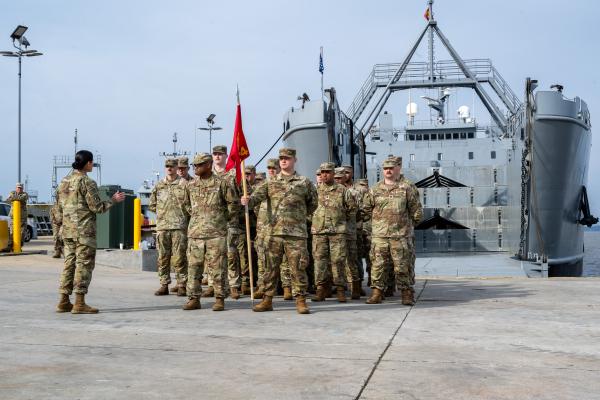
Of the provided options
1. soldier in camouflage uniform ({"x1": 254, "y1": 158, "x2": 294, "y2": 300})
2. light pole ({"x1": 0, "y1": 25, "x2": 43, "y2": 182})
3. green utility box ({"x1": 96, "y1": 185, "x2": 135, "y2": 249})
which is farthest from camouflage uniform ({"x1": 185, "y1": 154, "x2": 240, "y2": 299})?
light pole ({"x1": 0, "y1": 25, "x2": 43, "y2": 182})

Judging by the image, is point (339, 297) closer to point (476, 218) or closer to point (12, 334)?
point (12, 334)

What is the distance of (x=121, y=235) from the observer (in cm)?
1398

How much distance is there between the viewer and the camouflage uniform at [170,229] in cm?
787

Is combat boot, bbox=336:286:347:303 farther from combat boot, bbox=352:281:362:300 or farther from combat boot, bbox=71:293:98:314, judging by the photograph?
combat boot, bbox=71:293:98:314

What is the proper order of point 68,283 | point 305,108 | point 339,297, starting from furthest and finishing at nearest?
1. point 305,108
2. point 339,297
3. point 68,283

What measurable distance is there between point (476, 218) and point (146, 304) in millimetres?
11585

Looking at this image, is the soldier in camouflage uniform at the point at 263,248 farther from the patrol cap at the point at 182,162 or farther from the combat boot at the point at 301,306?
the patrol cap at the point at 182,162

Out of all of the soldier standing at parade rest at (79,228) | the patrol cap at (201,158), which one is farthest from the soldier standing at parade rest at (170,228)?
the soldier standing at parade rest at (79,228)

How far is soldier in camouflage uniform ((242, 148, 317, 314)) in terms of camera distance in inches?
→ 250

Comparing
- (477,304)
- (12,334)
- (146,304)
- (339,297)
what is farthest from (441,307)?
(12,334)

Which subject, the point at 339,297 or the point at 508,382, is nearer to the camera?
the point at 508,382

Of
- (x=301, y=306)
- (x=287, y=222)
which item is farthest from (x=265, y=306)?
(x=287, y=222)

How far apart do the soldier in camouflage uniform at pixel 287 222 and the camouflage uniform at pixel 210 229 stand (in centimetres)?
32

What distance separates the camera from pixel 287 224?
6367mm
